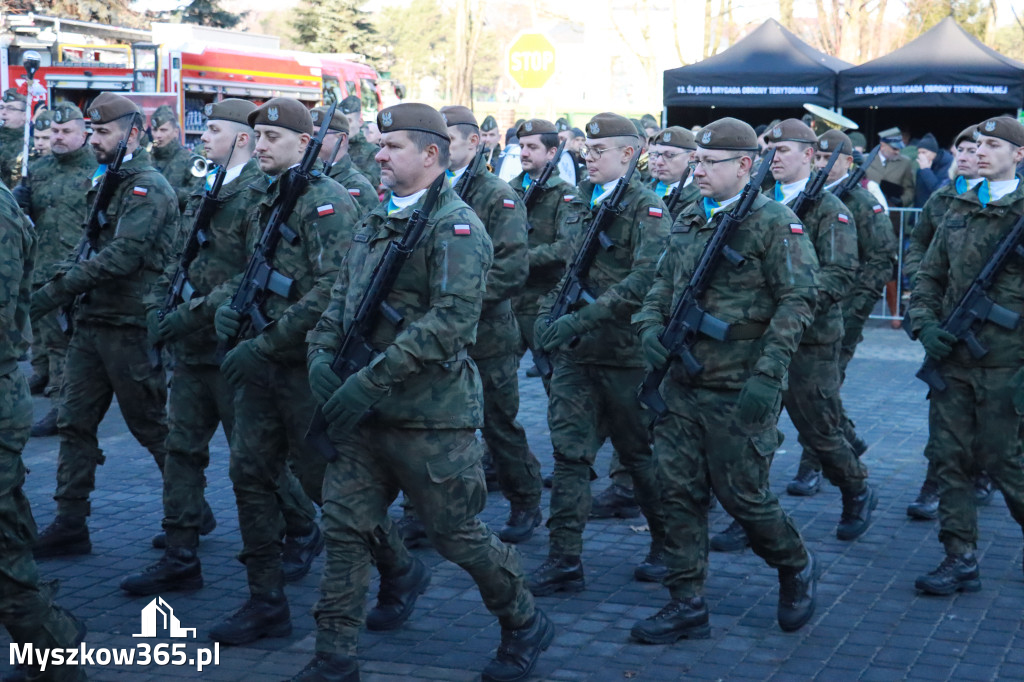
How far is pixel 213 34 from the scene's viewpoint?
2158 centimetres

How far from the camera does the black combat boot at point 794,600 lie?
220 inches

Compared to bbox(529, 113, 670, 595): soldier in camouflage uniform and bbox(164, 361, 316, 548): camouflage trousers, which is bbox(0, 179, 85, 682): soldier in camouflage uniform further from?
bbox(529, 113, 670, 595): soldier in camouflage uniform

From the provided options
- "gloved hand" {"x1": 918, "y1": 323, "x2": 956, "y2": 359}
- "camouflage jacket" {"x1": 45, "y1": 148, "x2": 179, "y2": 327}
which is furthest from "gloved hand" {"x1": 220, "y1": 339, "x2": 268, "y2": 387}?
Result: "gloved hand" {"x1": 918, "y1": 323, "x2": 956, "y2": 359}

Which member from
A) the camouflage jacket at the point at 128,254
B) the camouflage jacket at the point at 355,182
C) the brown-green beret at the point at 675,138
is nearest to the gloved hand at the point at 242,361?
the camouflage jacket at the point at 128,254

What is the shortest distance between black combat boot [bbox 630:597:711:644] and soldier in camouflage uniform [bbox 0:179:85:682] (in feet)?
7.46

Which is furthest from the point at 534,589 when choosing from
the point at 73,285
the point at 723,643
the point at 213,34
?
the point at 213,34

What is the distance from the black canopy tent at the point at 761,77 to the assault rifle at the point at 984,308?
12.1 meters

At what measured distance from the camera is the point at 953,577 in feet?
20.1

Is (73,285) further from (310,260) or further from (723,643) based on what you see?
(723,643)

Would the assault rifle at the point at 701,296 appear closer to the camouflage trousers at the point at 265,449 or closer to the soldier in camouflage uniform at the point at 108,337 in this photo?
the camouflage trousers at the point at 265,449

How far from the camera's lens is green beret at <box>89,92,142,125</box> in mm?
6945

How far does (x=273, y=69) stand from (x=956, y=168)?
17.9 m

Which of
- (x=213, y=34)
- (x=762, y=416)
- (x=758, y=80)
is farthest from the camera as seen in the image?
(x=213, y=34)

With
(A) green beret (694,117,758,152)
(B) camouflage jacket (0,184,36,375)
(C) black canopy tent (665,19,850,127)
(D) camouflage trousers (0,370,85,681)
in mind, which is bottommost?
(D) camouflage trousers (0,370,85,681)
